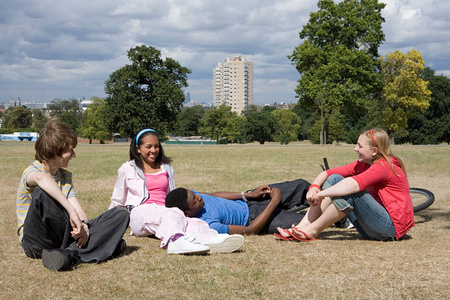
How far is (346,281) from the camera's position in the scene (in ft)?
13.6

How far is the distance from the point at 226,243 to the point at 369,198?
5.80 ft

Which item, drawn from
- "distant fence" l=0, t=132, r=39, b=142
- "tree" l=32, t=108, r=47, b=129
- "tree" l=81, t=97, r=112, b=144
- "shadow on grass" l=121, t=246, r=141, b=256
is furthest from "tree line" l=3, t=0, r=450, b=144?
"tree" l=32, t=108, r=47, b=129

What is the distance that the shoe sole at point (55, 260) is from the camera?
14.7ft

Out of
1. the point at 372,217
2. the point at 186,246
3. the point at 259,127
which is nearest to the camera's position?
the point at 186,246

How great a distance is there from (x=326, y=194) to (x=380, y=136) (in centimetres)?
99

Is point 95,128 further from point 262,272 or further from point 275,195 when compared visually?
point 262,272

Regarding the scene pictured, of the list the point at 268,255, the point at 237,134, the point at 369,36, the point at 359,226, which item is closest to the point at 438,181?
the point at 359,226

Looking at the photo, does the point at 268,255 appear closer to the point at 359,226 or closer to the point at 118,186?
the point at 359,226

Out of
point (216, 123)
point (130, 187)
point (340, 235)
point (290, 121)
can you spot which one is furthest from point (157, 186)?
point (290, 121)

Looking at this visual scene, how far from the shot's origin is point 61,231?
4.72 metres

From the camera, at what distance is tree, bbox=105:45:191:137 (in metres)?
51.6

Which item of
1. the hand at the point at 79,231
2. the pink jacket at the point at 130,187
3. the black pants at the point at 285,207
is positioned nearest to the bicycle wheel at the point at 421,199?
the black pants at the point at 285,207

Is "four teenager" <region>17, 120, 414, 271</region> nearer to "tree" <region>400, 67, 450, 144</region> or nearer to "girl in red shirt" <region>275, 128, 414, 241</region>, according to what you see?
"girl in red shirt" <region>275, 128, 414, 241</region>

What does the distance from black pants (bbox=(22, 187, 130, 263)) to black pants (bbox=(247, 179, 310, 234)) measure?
2026 mm
